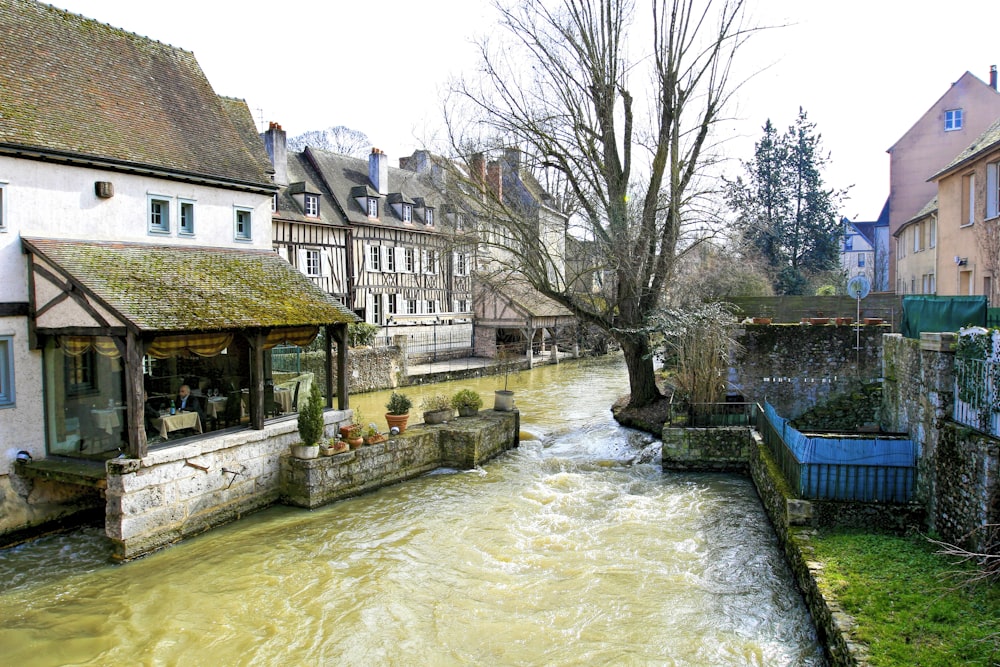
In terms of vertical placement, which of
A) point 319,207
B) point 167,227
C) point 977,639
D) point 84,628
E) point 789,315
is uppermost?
point 319,207

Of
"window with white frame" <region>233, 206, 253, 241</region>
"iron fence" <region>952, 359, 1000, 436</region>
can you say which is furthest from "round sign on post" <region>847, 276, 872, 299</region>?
"window with white frame" <region>233, 206, 253, 241</region>

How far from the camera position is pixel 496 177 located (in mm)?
19141

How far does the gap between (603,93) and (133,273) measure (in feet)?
36.9

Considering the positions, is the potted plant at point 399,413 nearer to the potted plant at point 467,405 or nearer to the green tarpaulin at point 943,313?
the potted plant at point 467,405

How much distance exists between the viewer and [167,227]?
11.9m

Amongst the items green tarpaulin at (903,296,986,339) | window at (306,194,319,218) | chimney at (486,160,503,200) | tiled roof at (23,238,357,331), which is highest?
window at (306,194,319,218)

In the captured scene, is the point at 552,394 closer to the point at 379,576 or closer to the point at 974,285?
the point at 974,285

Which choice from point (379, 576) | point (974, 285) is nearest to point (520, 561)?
point (379, 576)

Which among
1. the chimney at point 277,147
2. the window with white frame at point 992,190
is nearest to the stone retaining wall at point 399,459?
the window with white frame at point 992,190

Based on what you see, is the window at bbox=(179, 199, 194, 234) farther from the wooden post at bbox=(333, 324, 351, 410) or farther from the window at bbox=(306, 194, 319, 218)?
the window at bbox=(306, 194, 319, 218)

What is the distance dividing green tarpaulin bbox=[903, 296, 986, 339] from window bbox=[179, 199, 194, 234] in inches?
489

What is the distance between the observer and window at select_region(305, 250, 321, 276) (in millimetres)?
26281

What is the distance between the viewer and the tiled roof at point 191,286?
31.0 ft

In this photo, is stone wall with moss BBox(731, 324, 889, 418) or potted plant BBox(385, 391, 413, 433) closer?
potted plant BBox(385, 391, 413, 433)
